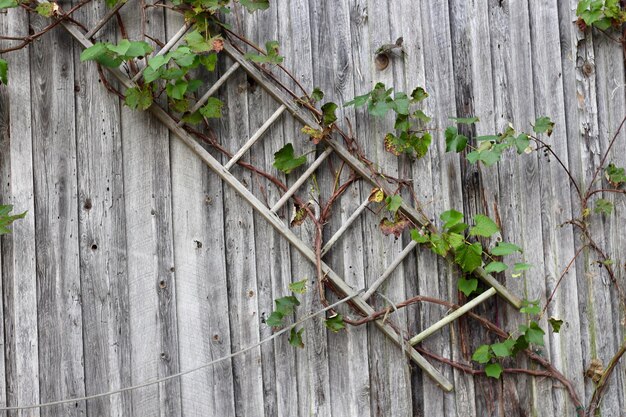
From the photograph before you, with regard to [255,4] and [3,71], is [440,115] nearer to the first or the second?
[255,4]

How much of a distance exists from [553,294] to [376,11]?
1177mm

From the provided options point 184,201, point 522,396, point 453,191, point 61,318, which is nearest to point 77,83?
point 184,201

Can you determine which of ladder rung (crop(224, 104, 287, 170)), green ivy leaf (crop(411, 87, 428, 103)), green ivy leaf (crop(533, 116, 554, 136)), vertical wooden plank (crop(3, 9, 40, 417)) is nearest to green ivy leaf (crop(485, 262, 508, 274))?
green ivy leaf (crop(533, 116, 554, 136))

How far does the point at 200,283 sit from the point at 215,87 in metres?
0.66

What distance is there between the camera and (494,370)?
7.80 ft

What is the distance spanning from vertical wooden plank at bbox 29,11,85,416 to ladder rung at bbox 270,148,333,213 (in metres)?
0.68

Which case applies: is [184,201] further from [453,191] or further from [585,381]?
[585,381]


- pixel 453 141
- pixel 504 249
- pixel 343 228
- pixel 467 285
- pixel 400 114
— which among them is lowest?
pixel 467 285

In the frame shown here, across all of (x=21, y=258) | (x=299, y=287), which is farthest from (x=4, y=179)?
(x=299, y=287)

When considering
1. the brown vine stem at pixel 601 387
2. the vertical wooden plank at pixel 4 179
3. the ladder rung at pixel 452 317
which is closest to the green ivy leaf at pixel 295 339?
the ladder rung at pixel 452 317

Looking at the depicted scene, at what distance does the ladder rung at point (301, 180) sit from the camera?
236cm

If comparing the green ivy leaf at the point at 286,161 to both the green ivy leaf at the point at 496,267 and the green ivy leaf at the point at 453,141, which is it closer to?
the green ivy leaf at the point at 453,141

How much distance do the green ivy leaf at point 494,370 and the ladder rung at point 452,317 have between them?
20cm

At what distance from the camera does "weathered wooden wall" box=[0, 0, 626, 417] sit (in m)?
2.32
